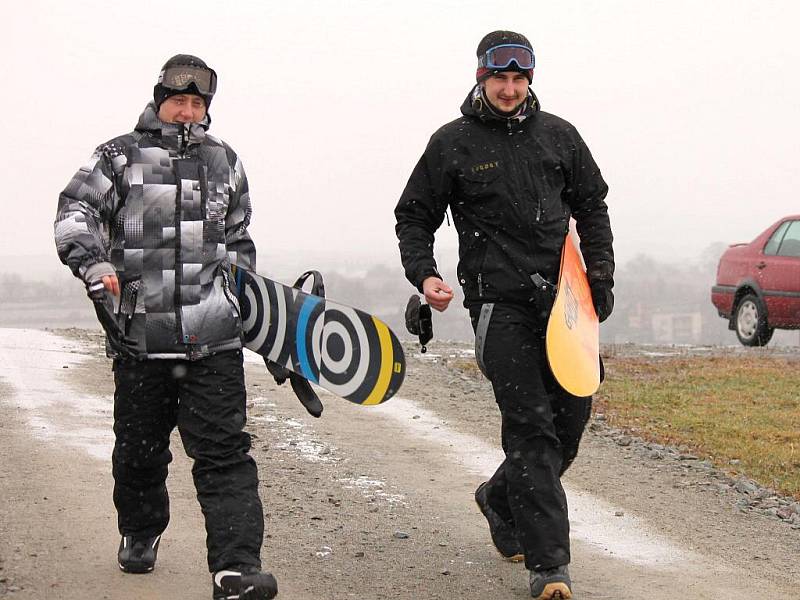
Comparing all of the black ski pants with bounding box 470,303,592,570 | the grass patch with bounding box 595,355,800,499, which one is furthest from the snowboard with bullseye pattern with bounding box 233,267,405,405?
the grass patch with bounding box 595,355,800,499

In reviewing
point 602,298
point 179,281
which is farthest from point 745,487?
point 179,281

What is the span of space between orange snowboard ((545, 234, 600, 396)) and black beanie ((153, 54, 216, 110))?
159 cm

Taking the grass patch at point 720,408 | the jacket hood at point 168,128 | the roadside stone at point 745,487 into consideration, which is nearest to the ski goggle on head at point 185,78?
the jacket hood at point 168,128

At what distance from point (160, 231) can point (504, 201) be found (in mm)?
1373

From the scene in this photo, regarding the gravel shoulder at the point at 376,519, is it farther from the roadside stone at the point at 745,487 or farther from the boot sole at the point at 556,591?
the boot sole at the point at 556,591

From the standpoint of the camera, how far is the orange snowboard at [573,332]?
4805 millimetres

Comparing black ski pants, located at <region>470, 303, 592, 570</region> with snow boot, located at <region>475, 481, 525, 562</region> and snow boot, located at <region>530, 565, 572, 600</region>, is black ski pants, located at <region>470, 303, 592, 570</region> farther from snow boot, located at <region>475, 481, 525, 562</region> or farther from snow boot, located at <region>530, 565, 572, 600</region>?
snow boot, located at <region>475, 481, 525, 562</region>

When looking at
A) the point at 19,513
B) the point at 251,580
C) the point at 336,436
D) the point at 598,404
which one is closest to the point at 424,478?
the point at 336,436

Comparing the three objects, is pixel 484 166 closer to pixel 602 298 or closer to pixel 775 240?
pixel 602 298

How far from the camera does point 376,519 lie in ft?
20.2

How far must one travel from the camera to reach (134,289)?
181 inches

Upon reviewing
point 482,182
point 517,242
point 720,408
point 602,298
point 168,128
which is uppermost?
point 168,128

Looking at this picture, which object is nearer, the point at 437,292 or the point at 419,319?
the point at 437,292

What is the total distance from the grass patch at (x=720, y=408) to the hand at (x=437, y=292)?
3587 millimetres
